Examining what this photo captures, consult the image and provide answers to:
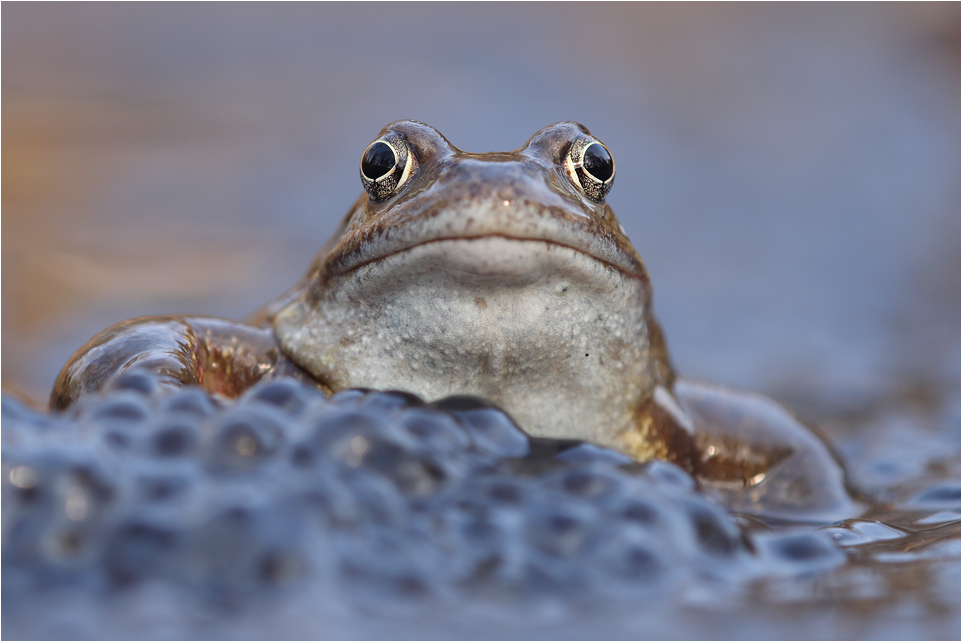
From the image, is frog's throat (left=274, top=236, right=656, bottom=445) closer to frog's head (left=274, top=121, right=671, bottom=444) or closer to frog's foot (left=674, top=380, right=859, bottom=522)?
frog's head (left=274, top=121, right=671, bottom=444)

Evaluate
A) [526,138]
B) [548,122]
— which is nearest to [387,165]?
[526,138]

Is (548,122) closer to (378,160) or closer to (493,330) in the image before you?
(378,160)

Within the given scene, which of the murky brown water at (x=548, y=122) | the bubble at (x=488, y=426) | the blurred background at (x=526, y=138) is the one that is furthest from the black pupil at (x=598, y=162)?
the blurred background at (x=526, y=138)

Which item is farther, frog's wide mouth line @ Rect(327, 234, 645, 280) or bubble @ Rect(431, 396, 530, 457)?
frog's wide mouth line @ Rect(327, 234, 645, 280)

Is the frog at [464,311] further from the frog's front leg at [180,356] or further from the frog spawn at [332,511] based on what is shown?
the frog spawn at [332,511]

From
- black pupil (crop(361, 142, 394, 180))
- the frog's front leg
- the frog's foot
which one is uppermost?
black pupil (crop(361, 142, 394, 180))

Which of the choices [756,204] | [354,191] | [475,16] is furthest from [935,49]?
[354,191]

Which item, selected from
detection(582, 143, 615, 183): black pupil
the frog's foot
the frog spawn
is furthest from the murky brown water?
the frog spawn
